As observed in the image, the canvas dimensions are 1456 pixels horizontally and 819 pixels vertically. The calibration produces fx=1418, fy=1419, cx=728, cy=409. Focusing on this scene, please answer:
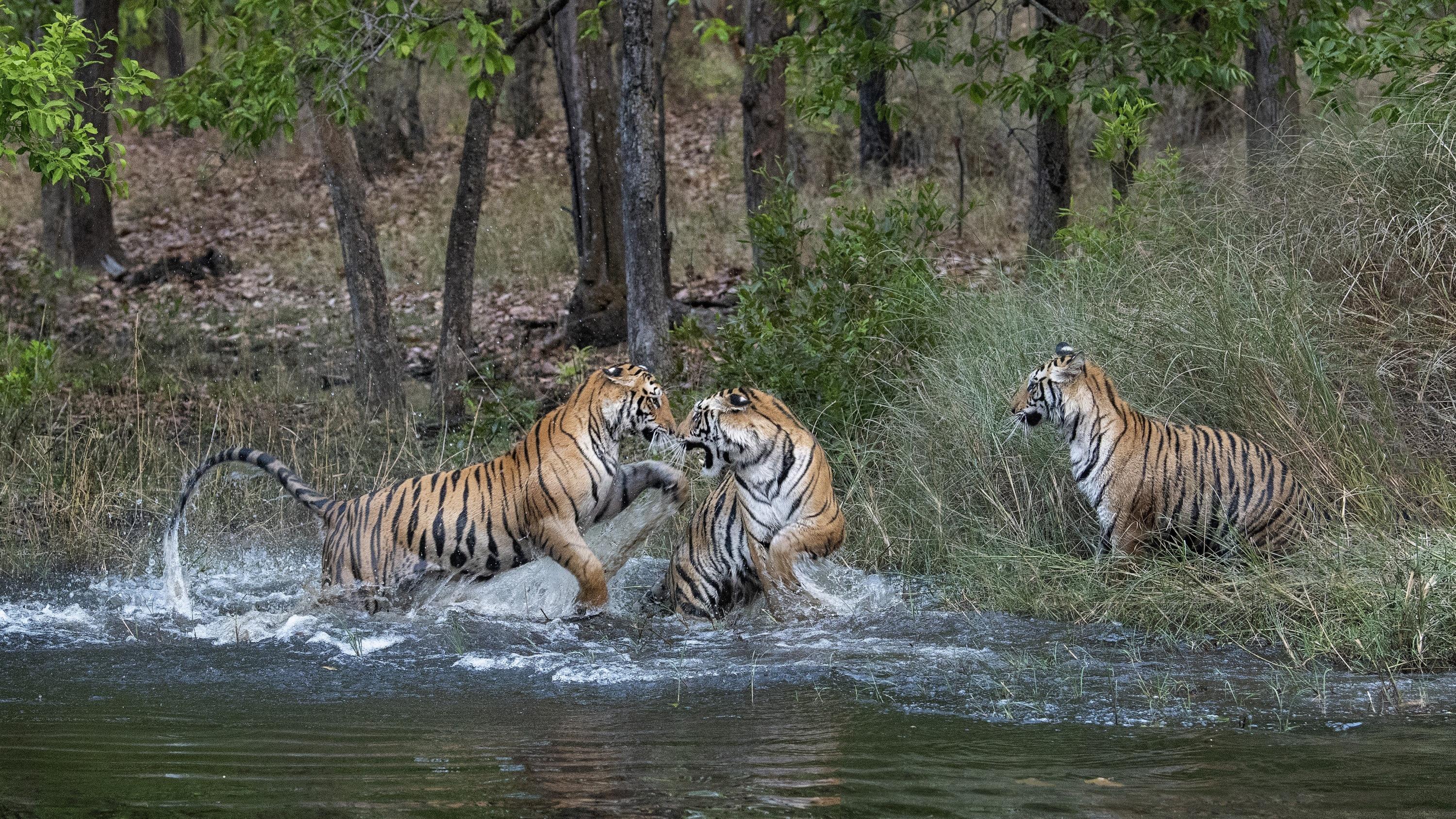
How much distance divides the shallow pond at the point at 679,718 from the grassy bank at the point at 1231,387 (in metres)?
0.34

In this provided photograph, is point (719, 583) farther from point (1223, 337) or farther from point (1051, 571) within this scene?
point (1223, 337)

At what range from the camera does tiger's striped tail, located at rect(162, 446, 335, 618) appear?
6.52 meters

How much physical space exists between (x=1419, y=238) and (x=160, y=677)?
6.50 metres

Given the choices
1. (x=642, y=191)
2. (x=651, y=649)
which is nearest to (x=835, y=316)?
(x=642, y=191)

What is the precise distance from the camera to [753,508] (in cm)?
620

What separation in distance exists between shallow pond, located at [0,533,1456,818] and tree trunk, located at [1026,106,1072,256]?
13.6ft

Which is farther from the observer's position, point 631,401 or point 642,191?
point 642,191

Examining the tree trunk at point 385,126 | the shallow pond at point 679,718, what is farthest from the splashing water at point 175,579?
the tree trunk at point 385,126

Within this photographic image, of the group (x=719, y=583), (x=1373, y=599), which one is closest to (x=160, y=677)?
(x=719, y=583)

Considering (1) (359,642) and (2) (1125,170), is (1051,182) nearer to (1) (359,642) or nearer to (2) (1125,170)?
(2) (1125,170)

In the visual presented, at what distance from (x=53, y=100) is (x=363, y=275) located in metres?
3.01

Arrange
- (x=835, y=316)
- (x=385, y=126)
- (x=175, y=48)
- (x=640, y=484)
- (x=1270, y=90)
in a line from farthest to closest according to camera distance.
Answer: (x=175, y=48)
(x=385, y=126)
(x=1270, y=90)
(x=835, y=316)
(x=640, y=484)

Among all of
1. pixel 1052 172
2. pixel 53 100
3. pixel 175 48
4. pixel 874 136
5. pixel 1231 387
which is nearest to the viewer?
pixel 1231 387

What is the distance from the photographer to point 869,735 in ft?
14.5
